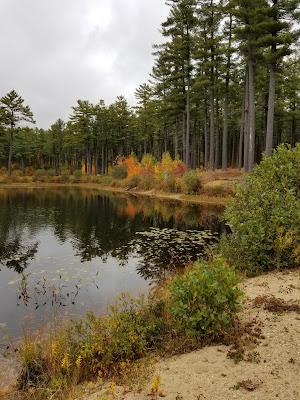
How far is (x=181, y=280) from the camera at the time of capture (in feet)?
20.8

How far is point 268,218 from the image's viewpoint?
10.1 m

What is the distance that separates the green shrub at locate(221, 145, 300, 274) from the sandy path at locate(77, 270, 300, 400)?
344 centimetres

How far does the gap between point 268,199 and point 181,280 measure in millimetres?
5076

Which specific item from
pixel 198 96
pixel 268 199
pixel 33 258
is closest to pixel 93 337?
pixel 268 199

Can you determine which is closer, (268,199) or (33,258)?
(268,199)

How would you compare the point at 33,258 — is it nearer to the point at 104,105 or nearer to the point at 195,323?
the point at 195,323

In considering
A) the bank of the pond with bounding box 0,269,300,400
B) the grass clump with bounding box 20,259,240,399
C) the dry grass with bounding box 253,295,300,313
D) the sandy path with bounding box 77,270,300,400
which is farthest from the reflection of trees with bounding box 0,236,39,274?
the sandy path with bounding box 77,270,300,400

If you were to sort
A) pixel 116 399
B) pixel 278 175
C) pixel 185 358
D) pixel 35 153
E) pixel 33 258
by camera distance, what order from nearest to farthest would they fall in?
pixel 116 399, pixel 185 358, pixel 278 175, pixel 33 258, pixel 35 153

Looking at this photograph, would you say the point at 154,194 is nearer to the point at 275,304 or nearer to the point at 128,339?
the point at 275,304

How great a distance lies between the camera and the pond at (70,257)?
381 inches

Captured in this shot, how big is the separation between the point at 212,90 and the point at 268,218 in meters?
28.7

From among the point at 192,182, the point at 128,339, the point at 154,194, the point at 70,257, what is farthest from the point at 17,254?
the point at 154,194

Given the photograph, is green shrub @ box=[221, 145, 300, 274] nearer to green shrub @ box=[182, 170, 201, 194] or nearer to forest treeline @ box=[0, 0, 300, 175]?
forest treeline @ box=[0, 0, 300, 175]

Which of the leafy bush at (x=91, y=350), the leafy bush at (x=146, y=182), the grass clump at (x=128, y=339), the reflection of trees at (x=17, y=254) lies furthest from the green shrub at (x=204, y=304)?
the leafy bush at (x=146, y=182)
